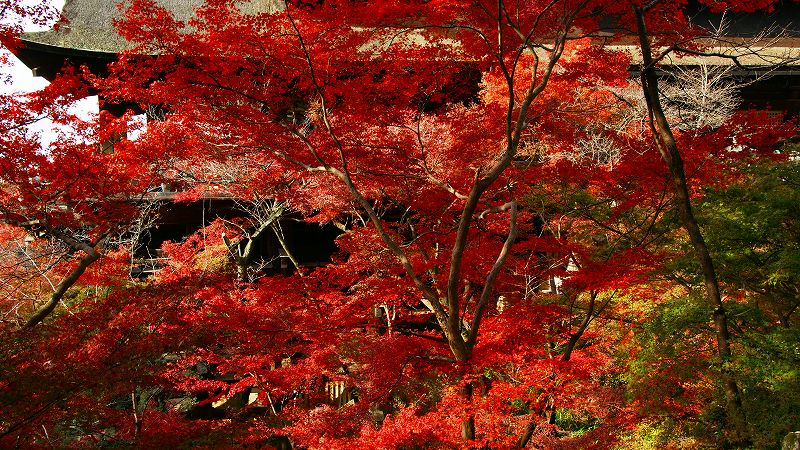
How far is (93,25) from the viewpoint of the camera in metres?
15.9

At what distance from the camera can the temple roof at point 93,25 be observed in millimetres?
14281

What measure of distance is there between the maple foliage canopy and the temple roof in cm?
474

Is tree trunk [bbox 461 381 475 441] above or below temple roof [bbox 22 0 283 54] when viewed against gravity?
below

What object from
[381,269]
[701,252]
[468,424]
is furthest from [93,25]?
[701,252]

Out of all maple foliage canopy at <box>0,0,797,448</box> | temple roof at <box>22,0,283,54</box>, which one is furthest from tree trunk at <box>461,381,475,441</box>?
temple roof at <box>22,0,283,54</box>

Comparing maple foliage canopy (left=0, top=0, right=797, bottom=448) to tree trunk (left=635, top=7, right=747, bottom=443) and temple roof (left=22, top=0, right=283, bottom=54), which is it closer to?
tree trunk (left=635, top=7, right=747, bottom=443)

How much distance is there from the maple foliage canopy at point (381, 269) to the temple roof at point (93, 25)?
4737 mm

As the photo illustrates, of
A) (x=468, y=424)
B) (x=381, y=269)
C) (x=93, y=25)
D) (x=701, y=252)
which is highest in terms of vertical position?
(x=93, y=25)

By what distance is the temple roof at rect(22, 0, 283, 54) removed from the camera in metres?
14.3

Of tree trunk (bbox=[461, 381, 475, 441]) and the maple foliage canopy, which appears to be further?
tree trunk (bbox=[461, 381, 475, 441])

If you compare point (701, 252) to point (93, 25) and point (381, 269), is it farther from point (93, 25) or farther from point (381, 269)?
point (93, 25)

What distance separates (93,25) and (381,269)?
34.9ft

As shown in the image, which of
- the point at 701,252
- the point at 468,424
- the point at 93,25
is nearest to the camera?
the point at 701,252

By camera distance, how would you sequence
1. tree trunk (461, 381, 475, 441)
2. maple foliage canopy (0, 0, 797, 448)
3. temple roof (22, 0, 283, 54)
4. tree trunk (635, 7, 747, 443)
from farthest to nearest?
temple roof (22, 0, 283, 54) → tree trunk (461, 381, 475, 441) → maple foliage canopy (0, 0, 797, 448) → tree trunk (635, 7, 747, 443)
